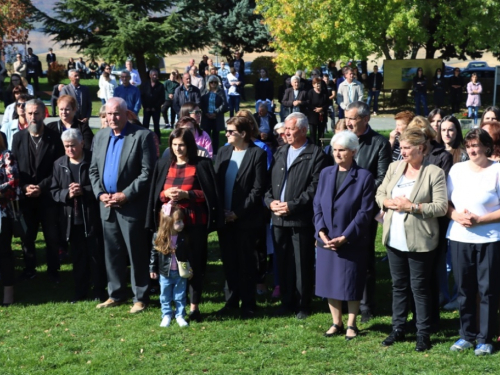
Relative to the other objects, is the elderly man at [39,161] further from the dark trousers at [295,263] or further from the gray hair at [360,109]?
the gray hair at [360,109]

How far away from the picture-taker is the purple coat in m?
7.07

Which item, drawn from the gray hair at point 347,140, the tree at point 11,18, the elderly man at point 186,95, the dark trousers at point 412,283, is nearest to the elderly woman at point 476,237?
the dark trousers at point 412,283

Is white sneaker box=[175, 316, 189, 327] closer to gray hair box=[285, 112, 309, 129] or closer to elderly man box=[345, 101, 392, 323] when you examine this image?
elderly man box=[345, 101, 392, 323]

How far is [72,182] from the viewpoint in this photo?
28.1ft

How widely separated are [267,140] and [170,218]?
3.47 meters

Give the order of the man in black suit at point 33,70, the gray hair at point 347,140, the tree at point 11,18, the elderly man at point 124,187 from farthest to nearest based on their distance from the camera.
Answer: the tree at point 11,18
the man in black suit at point 33,70
the elderly man at point 124,187
the gray hair at point 347,140

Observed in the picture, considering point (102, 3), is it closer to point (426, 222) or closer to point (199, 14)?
point (199, 14)

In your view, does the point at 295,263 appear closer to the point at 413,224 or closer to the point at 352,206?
the point at 352,206

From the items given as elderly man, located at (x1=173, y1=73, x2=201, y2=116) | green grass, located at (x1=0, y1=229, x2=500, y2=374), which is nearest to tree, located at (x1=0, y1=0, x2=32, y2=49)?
elderly man, located at (x1=173, y1=73, x2=201, y2=116)

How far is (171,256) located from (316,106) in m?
12.1

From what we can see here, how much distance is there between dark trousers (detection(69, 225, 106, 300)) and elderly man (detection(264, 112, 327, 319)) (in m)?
2.13

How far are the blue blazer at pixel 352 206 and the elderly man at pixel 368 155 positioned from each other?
0.55 m

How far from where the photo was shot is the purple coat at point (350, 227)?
707cm

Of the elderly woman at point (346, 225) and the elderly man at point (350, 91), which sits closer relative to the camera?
the elderly woman at point (346, 225)
